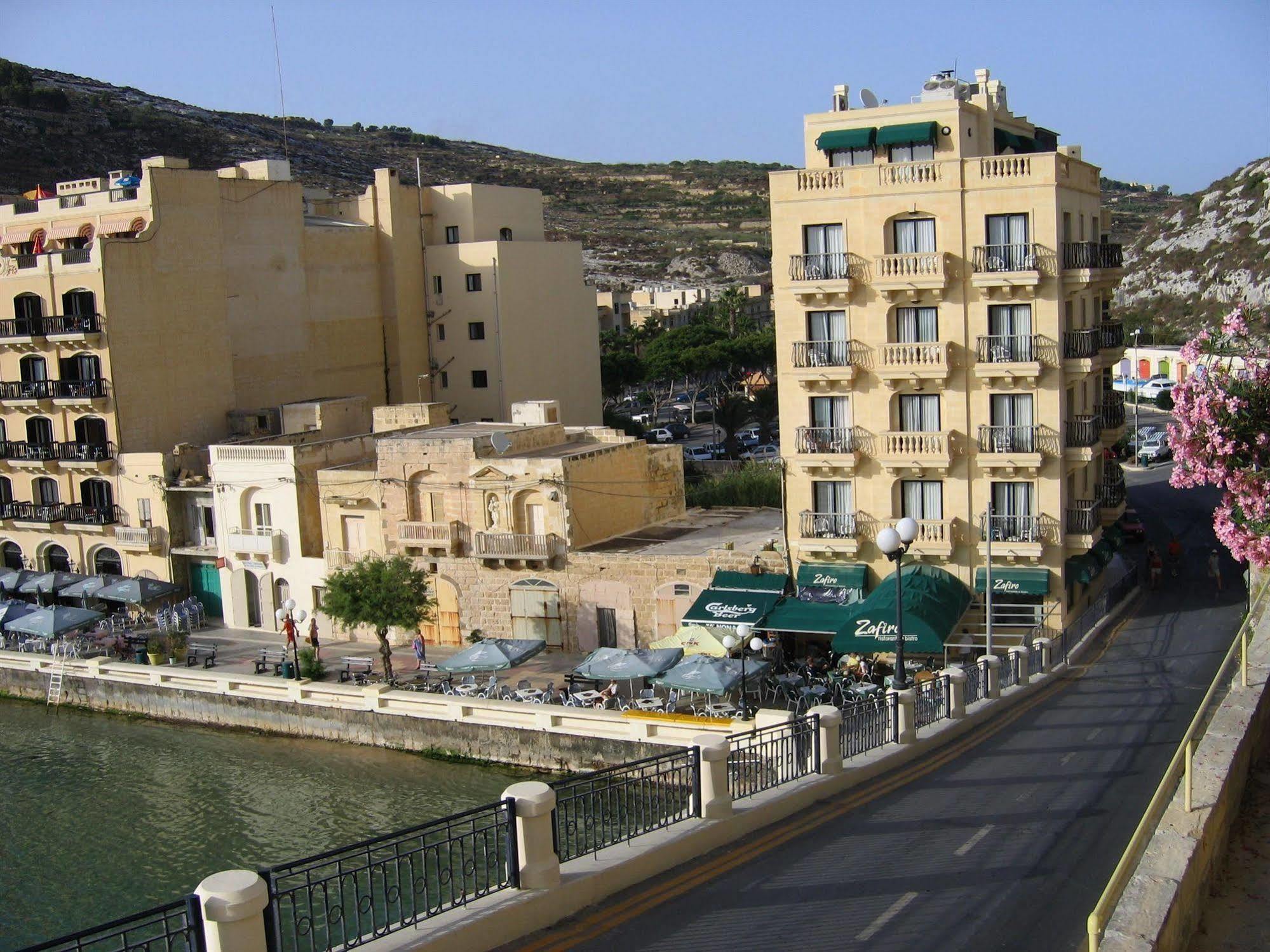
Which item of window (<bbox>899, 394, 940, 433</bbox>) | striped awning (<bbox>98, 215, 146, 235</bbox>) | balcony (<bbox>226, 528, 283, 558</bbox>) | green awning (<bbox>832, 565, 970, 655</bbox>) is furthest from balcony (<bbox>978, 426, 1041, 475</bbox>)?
striped awning (<bbox>98, 215, 146, 235</bbox>)

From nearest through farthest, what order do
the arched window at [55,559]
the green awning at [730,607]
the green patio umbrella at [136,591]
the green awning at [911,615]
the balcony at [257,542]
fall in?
the green awning at [911,615] → the green awning at [730,607] → the balcony at [257,542] → the green patio umbrella at [136,591] → the arched window at [55,559]

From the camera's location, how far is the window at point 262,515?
41.8 meters

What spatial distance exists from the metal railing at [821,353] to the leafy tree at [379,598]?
11792mm

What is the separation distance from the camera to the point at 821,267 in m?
33.6

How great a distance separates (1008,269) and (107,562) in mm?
31633

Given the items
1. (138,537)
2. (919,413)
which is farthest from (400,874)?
(138,537)

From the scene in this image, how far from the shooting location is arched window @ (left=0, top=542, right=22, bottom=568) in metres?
48.8

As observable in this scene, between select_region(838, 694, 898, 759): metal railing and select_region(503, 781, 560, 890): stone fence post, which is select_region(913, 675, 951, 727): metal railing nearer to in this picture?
select_region(838, 694, 898, 759): metal railing

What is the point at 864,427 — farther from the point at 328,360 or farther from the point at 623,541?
the point at 328,360

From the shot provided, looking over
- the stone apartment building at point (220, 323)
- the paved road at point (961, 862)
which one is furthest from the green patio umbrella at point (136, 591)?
the paved road at point (961, 862)

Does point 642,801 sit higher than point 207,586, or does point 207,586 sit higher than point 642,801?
point 642,801

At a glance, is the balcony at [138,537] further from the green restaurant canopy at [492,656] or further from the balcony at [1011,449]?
the balcony at [1011,449]

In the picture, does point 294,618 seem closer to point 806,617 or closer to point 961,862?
point 806,617

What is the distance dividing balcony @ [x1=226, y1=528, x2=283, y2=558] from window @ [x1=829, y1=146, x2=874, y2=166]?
781 inches
